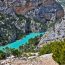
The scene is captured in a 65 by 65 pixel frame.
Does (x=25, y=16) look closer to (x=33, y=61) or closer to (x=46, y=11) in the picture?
(x=46, y=11)

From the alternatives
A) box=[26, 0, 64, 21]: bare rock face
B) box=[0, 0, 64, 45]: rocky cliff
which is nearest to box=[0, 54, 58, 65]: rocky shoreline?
box=[0, 0, 64, 45]: rocky cliff

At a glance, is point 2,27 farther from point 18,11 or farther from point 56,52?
point 56,52

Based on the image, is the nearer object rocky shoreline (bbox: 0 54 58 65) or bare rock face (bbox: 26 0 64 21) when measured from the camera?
rocky shoreline (bbox: 0 54 58 65)

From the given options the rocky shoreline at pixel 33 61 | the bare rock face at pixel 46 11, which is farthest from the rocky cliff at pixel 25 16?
the rocky shoreline at pixel 33 61

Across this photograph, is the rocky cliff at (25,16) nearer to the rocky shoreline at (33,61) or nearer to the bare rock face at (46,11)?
the bare rock face at (46,11)

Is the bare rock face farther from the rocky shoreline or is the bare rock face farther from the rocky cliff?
the rocky shoreline

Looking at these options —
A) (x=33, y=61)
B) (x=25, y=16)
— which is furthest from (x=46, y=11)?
(x=33, y=61)

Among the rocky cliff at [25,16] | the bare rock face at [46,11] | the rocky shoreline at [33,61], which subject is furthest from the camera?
the bare rock face at [46,11]

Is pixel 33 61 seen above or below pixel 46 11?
above

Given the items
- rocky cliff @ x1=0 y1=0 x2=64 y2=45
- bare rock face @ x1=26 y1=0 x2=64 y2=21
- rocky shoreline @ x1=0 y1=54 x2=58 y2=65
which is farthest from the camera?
bare rock face @ x1=26 y1=0 x2=64 y2=21

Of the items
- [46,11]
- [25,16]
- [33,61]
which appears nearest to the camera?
[33,61]

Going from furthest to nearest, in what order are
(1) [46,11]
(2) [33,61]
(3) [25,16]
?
(1) [46,11] < (3) [25,16] < (2) [33,61]

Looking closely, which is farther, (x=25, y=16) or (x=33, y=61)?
(x=25, y=16)
